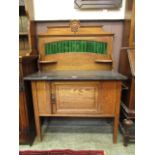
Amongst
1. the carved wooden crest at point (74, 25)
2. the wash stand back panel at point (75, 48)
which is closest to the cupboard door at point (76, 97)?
the wash stand back panel at point (75, 48)

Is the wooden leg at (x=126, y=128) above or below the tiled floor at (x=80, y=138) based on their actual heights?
above

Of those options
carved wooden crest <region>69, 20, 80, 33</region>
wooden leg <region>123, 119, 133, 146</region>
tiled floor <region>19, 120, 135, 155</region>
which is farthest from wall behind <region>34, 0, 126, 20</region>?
tiled floor <region>19, 120, 135, 155</region>

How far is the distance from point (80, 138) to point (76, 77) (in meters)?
0.76

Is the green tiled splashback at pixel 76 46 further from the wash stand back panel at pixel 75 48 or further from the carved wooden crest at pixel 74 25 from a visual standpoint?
the carved wooden crest at pixel 74 25

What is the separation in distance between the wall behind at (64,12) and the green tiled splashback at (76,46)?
304 mm

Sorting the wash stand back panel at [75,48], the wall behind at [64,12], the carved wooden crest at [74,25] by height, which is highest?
the wall behind at [64,12]

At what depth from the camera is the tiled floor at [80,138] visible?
1.51 metres


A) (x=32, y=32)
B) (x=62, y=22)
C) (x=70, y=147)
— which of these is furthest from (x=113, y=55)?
(x=70, y=147)

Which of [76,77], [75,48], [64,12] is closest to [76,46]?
[75,48]

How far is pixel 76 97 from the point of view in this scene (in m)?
1.41

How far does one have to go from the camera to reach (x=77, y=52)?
69.7 inches
